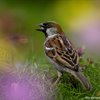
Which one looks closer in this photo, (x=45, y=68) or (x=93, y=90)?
(x=93, y=90)

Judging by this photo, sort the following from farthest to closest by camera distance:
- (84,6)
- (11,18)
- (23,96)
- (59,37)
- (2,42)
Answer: (84,6) < (11,18) < (2,42) < (59,37) < (23,96)

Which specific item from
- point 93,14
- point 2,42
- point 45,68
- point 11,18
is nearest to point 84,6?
point 93,14

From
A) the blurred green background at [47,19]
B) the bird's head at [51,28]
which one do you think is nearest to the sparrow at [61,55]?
the bird's head at [51,28]

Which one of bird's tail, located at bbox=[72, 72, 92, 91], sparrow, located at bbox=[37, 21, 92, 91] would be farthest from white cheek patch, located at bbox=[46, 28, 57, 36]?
bird's tail, located at bbox=[72, 72, 92, 91]

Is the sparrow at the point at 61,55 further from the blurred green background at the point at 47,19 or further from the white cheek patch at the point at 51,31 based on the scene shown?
the blurred green background at the point at 47,19

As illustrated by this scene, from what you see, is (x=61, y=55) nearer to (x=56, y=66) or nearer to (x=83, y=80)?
(x=56, y=66)

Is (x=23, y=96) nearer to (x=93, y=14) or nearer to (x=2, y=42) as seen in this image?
(x=2, y=42)

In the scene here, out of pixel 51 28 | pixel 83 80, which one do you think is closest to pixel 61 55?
pixel 83 80

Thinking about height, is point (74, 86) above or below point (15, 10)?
below
